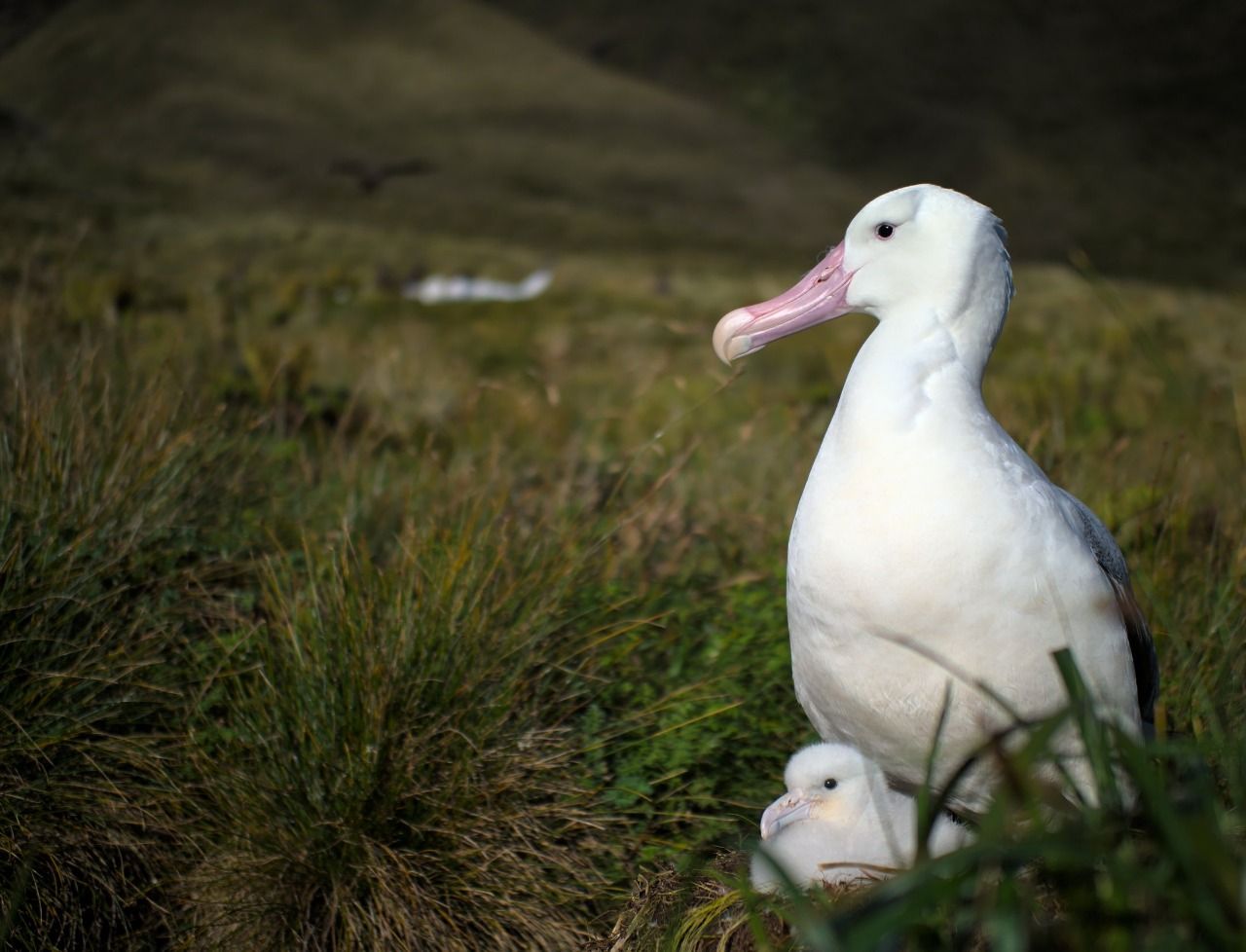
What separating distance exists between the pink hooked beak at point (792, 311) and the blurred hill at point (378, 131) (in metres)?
14.5

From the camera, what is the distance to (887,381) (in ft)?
8.11

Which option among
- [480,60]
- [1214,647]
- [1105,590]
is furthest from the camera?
[480,60]

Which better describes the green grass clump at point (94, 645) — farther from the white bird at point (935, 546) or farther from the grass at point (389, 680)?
the white bird at point (935, 546)

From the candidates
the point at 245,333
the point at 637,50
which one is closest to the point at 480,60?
the point at 637,50

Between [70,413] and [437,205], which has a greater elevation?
[70,413]

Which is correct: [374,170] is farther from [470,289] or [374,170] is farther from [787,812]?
[787,812]

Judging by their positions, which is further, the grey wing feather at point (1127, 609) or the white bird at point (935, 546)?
the grey wing feather at point (1127, 609)

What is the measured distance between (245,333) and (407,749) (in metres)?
5.13

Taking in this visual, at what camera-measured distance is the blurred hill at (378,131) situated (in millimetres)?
23109

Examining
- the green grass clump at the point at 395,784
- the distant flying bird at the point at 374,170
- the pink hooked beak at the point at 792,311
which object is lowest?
the distant flying bird at the point at 374,170

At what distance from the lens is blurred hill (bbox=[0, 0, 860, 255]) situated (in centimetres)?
2311

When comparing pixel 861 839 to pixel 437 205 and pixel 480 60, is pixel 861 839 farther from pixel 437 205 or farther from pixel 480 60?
pixel 480 60

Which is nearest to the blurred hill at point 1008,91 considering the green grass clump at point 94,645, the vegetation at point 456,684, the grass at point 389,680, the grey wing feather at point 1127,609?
the vegetation at point 456,684

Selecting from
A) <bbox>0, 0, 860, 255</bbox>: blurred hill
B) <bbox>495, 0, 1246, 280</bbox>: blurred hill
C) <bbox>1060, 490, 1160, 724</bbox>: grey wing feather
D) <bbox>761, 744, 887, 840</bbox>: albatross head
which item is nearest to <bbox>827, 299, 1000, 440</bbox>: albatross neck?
<bbox>1060, 490, 1160, 724</bbox>: grey wing feather
